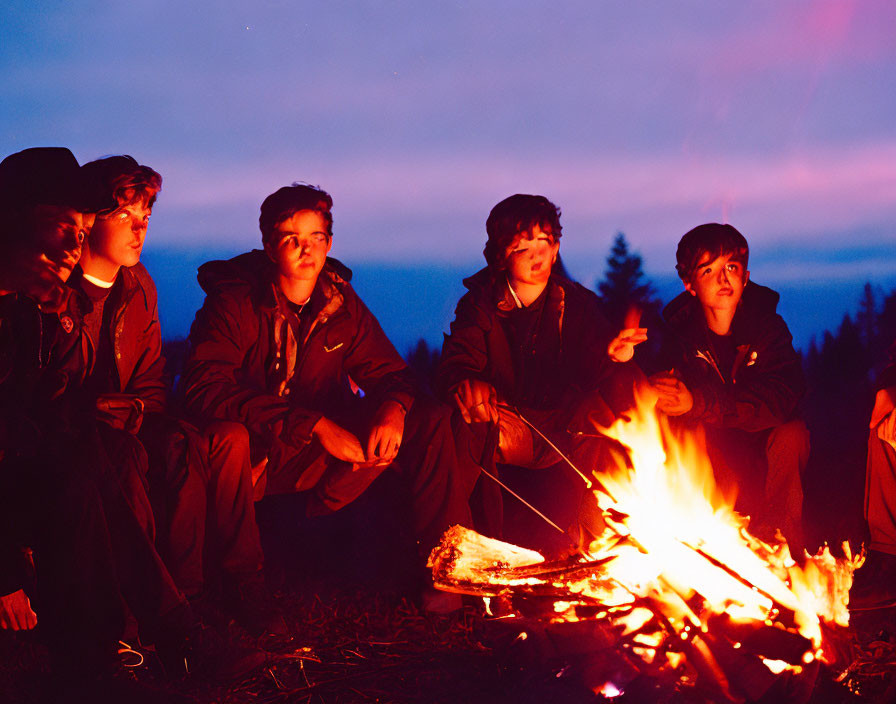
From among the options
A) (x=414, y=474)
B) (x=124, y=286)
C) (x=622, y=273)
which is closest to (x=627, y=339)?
(x=414, y=474)

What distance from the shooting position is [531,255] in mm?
5066

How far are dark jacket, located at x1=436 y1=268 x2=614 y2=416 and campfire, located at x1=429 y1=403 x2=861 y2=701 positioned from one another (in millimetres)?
973

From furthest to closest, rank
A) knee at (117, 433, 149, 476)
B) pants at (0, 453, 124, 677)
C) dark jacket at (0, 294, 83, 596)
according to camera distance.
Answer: knee at (117, 433, 149, 476)
dark jacket at (0, 294, 83, 596)
pants at (0, 453, 124, 677)

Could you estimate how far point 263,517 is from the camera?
5.17 metres

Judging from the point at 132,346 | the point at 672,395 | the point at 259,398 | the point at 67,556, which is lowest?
the point at 67,556

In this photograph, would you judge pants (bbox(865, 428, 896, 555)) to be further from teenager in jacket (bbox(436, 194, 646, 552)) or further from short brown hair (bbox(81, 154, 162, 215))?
short brown hair (bbox(81, 154, 162, 215))

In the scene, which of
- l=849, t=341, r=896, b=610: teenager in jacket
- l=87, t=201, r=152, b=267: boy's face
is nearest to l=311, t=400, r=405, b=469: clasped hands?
l=87, t=201, r=152, b=267: boy's face

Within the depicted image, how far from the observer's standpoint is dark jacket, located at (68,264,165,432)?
430 centimetres

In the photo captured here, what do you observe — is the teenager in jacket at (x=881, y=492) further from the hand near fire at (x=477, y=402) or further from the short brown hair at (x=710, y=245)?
the hand near fire at (x=477, y=402)

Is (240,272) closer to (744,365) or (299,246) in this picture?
(299,246)

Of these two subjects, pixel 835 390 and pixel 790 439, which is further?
pixel 835 390

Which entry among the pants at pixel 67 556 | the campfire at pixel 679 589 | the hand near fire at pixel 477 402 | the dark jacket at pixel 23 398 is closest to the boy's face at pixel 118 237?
the dark jacket at pixel 23 398

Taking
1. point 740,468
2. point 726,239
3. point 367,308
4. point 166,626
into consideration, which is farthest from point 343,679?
point 726,239

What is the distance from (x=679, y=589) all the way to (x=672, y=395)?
1.46 meters
